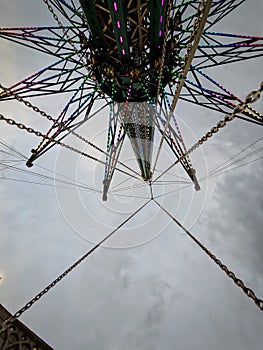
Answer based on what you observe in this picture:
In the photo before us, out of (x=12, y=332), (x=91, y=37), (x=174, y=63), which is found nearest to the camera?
(x=12, y=332)

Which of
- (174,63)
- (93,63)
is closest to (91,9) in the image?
(93,63)

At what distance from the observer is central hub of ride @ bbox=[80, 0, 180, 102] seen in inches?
213

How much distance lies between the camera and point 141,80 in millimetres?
7152

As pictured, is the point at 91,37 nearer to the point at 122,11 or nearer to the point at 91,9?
the point at 91,9

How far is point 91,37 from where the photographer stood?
22.1 ft

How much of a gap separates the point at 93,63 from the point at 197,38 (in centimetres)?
491

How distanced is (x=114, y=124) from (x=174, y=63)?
3.30 m

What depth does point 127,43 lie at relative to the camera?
5.93m

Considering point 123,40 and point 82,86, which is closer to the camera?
point 123,40

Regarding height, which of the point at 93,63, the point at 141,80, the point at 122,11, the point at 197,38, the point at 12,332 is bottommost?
the point at 12,332

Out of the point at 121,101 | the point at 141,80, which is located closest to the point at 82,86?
the point at 121,101

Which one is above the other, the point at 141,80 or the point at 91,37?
the point at 91,37

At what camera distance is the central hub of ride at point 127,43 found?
540 centimetres

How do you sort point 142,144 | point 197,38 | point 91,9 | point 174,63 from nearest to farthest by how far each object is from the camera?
1. point 197,38
2. point 91,9
3. point 174,63
4. point 142,144
